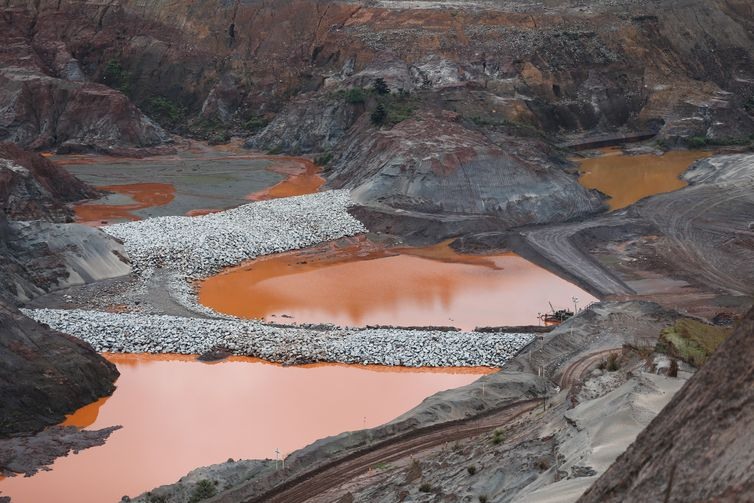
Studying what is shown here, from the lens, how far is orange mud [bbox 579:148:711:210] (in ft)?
152

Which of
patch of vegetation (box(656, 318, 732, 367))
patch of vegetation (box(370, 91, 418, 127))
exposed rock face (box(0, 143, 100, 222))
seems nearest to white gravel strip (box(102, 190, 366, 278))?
exposed rock face (box(0, 143, 100, 222))

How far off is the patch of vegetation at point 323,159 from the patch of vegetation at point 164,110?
14.4 meters

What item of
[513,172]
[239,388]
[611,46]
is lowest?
[239,388]

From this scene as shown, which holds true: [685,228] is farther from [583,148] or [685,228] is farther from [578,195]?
[583,148]

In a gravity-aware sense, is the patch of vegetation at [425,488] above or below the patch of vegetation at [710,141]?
below

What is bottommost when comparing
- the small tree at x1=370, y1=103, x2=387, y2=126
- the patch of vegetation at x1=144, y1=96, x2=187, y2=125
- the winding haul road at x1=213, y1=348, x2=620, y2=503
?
the winding haul road at x1=213, y1=348, x2=620, y2=503

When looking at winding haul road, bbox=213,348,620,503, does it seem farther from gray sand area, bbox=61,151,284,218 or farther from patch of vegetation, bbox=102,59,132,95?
patch of vegetation, bbox=102,59,132,95

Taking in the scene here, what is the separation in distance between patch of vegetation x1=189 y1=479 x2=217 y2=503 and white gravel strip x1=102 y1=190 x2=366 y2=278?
56.8 ft

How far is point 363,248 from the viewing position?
37062 millimetres

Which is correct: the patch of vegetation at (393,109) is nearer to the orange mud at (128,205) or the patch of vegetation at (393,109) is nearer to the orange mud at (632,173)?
the orange mud at (632,173)

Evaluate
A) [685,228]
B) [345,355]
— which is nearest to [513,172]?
[685,228]

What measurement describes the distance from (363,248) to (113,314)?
1226cm

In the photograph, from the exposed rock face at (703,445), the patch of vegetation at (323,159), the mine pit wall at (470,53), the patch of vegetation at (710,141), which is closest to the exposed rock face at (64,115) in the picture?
the mine pit wall at (470,53)

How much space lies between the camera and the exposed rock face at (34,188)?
38875 mm
